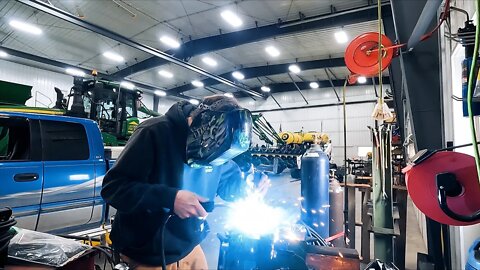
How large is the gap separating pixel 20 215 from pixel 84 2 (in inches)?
272

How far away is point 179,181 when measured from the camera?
1.28 metres

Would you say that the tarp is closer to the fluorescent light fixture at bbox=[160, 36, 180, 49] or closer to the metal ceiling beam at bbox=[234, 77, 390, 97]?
the fluorescent light fixture at bbox=[160, 36, 180, 49]

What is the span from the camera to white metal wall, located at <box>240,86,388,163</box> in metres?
15.2

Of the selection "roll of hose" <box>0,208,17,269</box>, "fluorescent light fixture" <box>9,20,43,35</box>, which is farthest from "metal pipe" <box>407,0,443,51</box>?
"fluorescent light fixture" <box>9,20,43,35</box>

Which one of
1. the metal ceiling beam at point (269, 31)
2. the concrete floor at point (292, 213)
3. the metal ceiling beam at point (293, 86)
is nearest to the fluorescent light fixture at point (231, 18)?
the metal ceiling beam at point (269, 31)

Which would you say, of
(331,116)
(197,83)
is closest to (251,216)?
(197,83)

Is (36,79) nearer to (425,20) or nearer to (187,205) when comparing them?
(187,205)

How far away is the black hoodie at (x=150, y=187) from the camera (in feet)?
3.50

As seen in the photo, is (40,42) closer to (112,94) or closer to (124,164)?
(112,94)

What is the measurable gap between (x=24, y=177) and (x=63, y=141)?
1.99 ft

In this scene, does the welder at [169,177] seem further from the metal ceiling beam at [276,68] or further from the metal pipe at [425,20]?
the metal ceiling beam at [276,68]

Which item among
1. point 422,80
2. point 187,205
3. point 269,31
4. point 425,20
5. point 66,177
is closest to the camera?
point 187,205

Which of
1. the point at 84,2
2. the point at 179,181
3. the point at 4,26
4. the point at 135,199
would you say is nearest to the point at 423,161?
the point at 179,181

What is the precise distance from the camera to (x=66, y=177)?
10.3 feet
